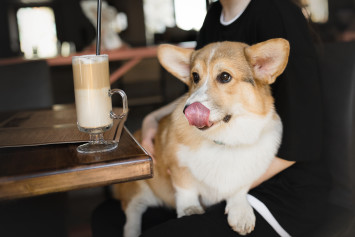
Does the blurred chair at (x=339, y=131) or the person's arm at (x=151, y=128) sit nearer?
the blurred chair at (x=339, y=131)

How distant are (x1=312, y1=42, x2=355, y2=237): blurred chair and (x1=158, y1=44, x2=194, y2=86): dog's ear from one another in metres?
0.49

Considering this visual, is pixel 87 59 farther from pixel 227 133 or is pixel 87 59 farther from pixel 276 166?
pixel 276 166

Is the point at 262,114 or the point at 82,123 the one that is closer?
the point at 82,123

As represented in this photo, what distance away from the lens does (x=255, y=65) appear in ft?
3.78

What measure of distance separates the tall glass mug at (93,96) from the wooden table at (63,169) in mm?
57

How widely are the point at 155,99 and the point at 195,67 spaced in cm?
405

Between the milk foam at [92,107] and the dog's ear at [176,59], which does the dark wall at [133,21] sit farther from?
the milk foam at [92,107]

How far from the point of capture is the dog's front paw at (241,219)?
104 cm

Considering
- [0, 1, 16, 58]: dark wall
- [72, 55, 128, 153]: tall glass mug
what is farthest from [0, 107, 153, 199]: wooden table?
[0, 1, 16, 58]: dark wall

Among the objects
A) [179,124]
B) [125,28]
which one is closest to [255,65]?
[179,124]

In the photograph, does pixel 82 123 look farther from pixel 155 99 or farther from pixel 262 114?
pixel 155 99

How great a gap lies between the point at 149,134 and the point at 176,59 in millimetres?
319

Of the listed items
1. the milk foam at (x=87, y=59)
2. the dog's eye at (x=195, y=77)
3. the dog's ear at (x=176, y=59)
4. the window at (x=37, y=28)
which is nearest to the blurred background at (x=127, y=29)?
the window at (x=37, y=28)

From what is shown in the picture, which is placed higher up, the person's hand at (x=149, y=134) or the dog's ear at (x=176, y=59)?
the dog's ear at (x=176, y=59)
